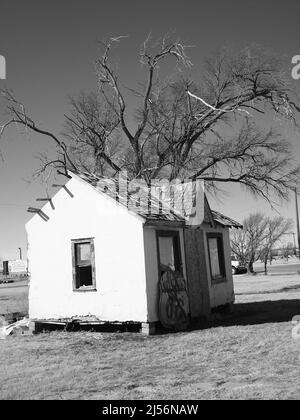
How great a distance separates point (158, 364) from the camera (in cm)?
809

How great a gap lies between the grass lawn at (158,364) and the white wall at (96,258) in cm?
71

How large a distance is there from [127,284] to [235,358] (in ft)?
13.4

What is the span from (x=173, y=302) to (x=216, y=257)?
3624mm

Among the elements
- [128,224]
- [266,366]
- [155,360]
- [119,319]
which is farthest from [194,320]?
[266,366]

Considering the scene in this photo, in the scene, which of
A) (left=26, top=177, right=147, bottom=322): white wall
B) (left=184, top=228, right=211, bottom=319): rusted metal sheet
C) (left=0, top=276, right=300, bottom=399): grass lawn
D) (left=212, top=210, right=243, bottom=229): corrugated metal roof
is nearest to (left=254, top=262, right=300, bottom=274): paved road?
(left=212, top=210, right=243, bottom=229): corrugated metal roof

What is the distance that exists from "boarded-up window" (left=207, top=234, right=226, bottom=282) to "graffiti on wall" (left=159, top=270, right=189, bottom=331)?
227cm

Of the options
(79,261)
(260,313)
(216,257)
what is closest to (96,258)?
(79,261)

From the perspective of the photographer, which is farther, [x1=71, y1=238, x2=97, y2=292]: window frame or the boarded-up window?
the boarded-up window

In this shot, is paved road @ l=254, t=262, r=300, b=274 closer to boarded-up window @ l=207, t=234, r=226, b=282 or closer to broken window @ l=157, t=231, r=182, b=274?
boarded-up window @ l=207, t=234, r=226, b=282

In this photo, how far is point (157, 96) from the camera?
27547mm

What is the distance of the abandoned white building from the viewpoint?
11.6 metres

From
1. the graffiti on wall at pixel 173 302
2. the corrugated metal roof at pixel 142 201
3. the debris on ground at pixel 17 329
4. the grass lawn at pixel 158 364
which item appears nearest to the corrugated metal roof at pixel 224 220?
the corrugated metal roof at pixel 142 201

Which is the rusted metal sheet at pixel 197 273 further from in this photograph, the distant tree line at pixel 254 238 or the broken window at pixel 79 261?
the distant tree line at pixel 254 238

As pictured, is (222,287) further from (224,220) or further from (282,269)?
(282,269)
